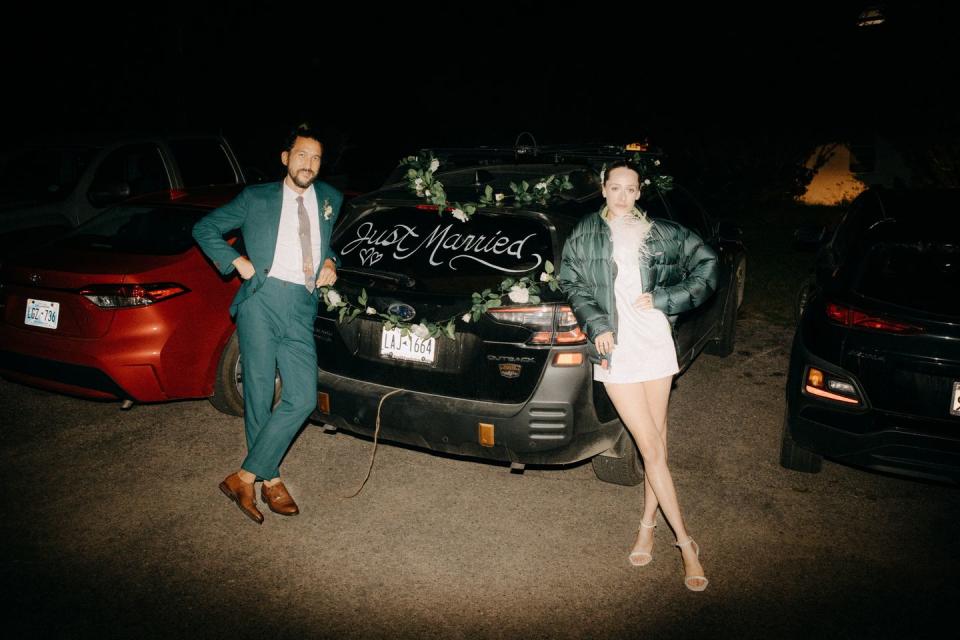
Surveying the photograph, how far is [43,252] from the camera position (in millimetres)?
4828

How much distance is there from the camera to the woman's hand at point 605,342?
3.20m

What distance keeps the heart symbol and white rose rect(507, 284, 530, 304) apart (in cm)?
86

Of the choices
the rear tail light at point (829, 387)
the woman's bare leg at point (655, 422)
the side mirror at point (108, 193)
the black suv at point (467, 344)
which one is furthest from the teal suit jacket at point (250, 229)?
the side mirror at point (108, 193)

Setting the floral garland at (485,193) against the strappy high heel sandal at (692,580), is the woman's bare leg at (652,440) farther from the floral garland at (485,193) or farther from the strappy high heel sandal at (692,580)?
the floral garland at (485,193)

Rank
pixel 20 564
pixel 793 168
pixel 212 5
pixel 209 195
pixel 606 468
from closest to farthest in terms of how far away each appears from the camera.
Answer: pixel 20 564
pixel 606 468
pixel 209 195
pixel 212 5
pixel 793 168

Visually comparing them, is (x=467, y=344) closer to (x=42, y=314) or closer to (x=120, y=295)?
(x=120, y=295)

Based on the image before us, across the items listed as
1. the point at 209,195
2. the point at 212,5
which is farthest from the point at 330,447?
the point at 212,5

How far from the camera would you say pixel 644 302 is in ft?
10.6

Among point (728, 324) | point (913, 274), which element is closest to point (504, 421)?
point (913, 274)

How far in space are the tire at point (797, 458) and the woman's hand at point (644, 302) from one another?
1600 millimetres

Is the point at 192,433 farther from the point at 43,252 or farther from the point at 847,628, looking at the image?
the point at 847,628

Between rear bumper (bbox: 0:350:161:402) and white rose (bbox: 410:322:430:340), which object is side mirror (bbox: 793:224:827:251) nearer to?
white rose (bbox: 410:322:430:340)

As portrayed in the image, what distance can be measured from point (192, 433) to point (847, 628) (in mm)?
3962

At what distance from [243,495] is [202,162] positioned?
5373 millimetres
